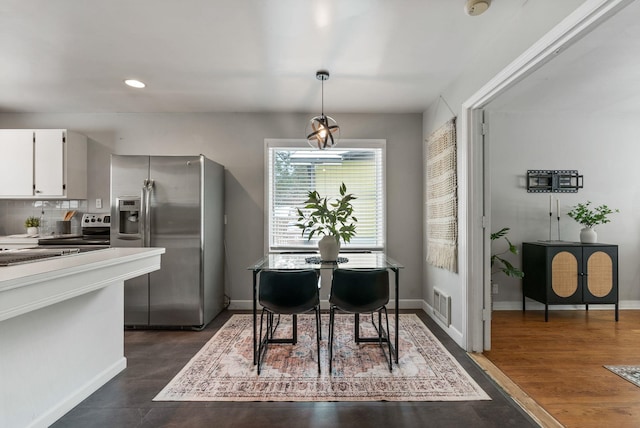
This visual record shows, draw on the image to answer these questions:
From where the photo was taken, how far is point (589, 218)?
3.65 metres

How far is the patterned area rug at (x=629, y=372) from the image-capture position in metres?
2.23

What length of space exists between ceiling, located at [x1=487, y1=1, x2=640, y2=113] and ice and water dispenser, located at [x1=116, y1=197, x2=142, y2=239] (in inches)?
153

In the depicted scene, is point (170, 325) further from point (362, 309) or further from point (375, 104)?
point (375, 104)

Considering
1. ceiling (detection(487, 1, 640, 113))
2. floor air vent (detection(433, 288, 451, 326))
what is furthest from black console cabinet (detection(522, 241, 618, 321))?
ceiling (detection(487, 1, 640, 113))

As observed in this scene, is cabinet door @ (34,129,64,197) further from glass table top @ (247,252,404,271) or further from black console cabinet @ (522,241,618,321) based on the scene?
black console cabinet @ (522,241,618,321)

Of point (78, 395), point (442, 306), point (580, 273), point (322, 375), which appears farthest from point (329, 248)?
point (580, 273)

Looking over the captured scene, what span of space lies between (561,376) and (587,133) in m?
3.25

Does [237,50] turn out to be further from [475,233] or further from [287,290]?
[475,233]

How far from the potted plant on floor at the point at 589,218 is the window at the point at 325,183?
2360 mm

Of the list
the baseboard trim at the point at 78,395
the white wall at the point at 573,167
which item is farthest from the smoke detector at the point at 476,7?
the baseboard trim at the point at 78,395

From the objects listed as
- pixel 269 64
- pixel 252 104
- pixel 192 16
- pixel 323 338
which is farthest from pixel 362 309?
pixel 252 104

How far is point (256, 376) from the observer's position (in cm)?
228

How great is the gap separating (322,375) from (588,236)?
140 inches

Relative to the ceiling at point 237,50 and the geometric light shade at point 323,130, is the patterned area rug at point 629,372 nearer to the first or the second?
the ceiling at point 237,50
